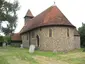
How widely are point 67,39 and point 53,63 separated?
16.3 meters

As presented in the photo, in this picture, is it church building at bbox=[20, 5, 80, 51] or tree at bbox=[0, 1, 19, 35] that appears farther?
tree at bbox=[0, 1, 19, 35]

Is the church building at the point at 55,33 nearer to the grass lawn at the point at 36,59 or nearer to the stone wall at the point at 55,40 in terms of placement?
the stone wall at the point at 55,40

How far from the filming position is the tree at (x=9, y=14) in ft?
118

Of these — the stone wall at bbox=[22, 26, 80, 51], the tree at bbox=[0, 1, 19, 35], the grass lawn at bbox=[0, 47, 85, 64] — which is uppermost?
the tree at bbox=[0, 1, 19, 35]

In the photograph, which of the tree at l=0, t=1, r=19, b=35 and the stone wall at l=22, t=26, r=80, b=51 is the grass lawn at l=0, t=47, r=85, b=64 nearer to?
the stone wall at l=22, t=26, r=80, b=51

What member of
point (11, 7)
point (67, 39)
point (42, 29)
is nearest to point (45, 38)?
point (42, 29)

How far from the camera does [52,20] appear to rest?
3306cm

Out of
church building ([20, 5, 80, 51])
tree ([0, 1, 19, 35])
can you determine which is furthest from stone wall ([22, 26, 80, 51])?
tree ([0, 1, 19, 35])

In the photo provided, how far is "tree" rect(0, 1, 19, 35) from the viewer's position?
3606cm

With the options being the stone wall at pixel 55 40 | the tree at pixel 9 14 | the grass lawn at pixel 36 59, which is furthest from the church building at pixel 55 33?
the grass lawn at pixel 36 59

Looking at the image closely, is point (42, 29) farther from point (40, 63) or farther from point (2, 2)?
point (40, 63)

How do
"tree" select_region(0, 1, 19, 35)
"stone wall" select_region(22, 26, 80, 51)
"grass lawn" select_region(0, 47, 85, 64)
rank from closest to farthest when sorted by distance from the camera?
"grass lawn" select_region(0, 47, 85, 64) → "stone wall" select_region(22, 26, 80, 51) → "tree" select_region(0, 1, 19, 35)

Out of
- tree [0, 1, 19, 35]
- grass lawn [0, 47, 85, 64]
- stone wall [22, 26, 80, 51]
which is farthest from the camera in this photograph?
tree [0, 1, 19, 35]

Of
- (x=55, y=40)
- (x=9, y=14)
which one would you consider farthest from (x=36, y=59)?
(x=9, y=14)
